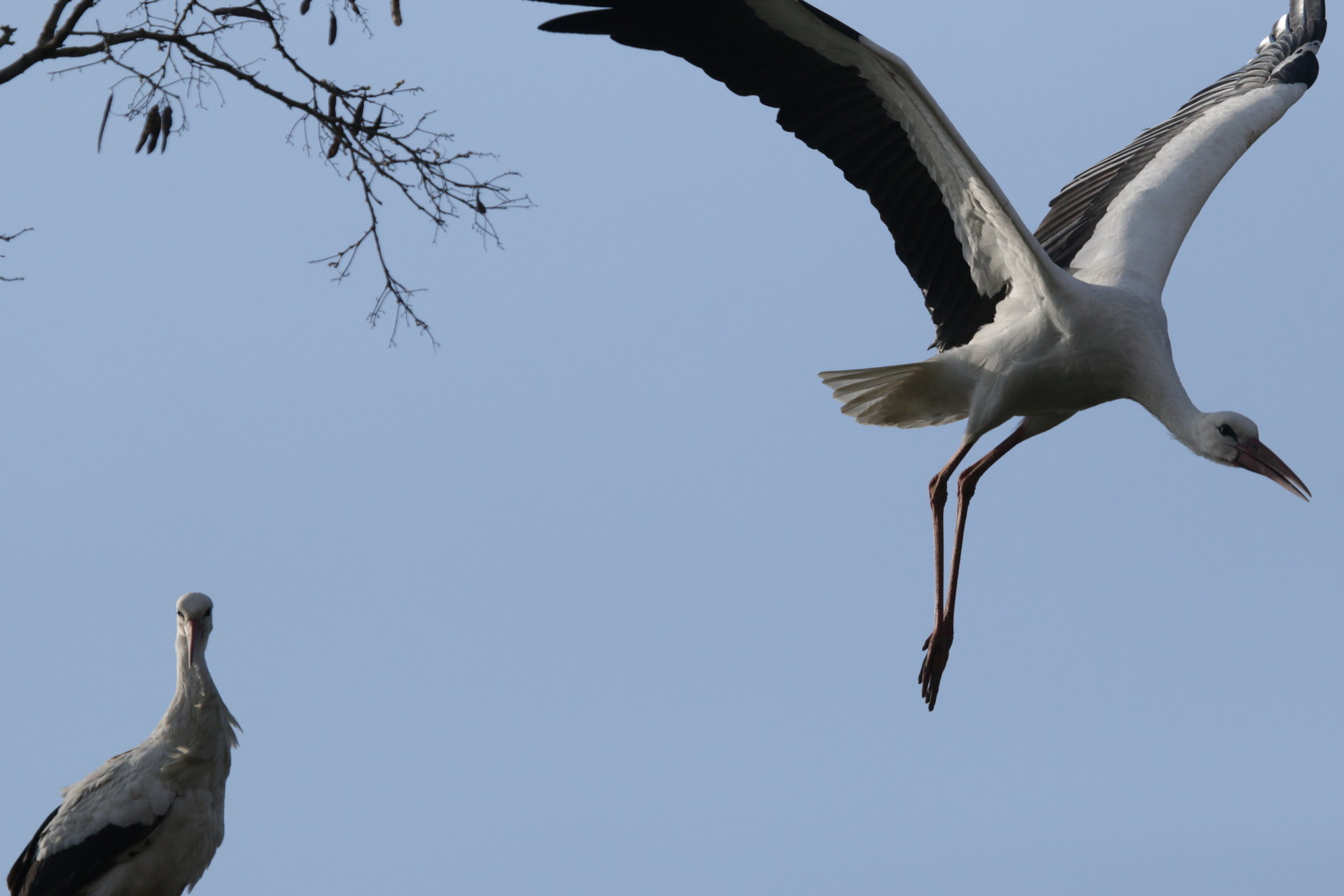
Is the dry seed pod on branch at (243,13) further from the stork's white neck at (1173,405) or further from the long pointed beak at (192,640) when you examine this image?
the stork's white neck at (1173,405)

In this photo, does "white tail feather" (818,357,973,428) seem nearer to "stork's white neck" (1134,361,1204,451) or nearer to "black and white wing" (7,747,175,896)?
"stork's white neck" (1134,361,1204,451)

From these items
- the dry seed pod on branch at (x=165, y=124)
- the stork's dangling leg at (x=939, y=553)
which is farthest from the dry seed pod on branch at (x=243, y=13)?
the stork's dangling leg at (x=939, y=553)

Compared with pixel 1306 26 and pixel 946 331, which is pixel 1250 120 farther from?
pixel 946 331

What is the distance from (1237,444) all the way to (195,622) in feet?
14.2

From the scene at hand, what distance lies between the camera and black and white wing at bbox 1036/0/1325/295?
22.1ft

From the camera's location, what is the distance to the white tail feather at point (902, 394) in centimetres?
635

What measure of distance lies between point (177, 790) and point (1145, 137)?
243 inches

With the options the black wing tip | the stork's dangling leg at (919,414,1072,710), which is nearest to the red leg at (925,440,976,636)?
the stork's dangling leg at (919,414,1072,710)

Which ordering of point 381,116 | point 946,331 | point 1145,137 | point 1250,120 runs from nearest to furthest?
point 381,116
point 946,331
point 1250,120
point 1145,137

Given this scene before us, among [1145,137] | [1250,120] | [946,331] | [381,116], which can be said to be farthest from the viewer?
[1145,137]

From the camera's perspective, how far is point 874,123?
5.96 meters

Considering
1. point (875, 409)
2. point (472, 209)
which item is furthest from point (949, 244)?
point (472, 209)

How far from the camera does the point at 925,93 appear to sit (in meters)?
5.58

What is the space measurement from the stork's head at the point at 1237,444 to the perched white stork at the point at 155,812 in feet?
13.7
